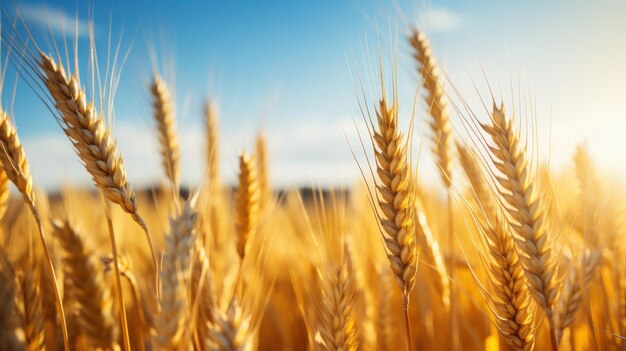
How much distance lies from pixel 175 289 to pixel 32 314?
90cm

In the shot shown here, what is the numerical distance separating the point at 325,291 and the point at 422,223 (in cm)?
55

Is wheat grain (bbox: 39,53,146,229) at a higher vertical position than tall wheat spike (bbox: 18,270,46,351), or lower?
higher

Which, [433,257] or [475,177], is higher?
[475,177]

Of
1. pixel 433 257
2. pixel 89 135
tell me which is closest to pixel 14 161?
pixel 89 135

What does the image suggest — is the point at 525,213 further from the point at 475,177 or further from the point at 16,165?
the point at 16,165

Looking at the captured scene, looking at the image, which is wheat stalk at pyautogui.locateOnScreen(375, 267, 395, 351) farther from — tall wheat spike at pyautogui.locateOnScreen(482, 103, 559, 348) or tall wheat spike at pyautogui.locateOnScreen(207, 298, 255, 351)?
tall wheat spike at pyautogui.locateOnScreen(207, 298, 255, 351)

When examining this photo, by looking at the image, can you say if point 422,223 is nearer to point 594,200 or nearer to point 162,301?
point 594,200

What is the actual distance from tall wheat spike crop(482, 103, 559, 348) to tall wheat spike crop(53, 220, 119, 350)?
141 centimetres

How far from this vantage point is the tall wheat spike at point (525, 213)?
1.15 meters

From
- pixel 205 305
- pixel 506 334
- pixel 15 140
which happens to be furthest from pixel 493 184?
pixel 15 140

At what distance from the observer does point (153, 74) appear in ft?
8.76

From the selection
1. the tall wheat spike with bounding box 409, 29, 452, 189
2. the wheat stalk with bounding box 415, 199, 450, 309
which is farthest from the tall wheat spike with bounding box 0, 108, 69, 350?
the tall wheat spike with bounding box 409, 29, 452, 189

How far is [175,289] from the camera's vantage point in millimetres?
990

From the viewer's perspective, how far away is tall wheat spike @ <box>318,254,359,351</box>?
1.39 meters
